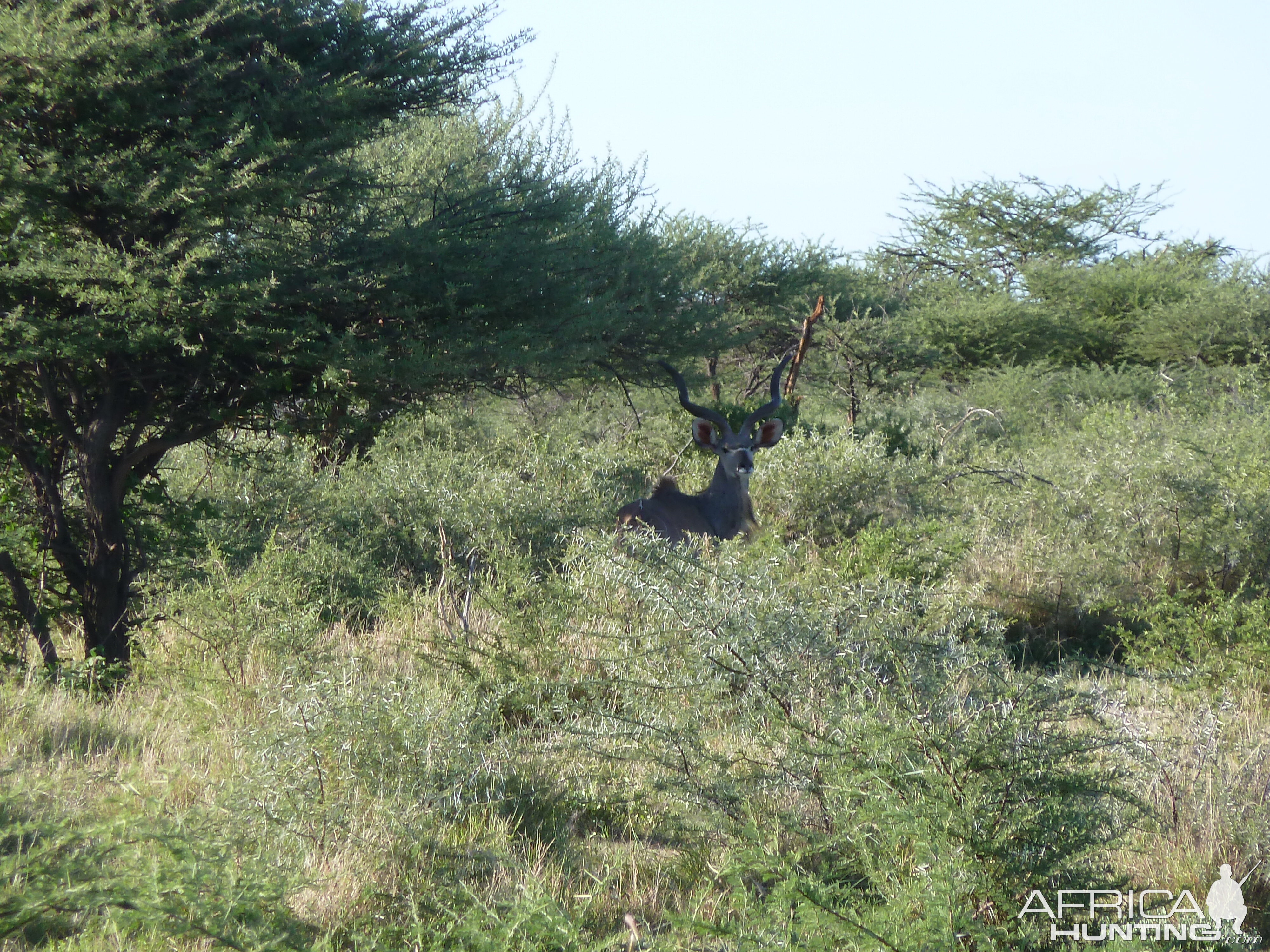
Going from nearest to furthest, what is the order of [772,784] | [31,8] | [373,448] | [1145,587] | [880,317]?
[772,784] < [31,8] < [1145,587] < [373,448] < [880,317]

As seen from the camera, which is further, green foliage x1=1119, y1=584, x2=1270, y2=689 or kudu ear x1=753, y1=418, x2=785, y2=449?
kudu ear x1=753, y1=418, x2=785, y2=449

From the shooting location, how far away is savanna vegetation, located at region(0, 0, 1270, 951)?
11.4 feet

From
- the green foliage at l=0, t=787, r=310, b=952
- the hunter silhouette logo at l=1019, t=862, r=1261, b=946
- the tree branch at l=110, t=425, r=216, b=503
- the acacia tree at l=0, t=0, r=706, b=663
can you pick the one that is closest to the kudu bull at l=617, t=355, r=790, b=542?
the acacia tree at l=0, t=0, r=706, b=663

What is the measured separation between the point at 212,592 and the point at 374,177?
8.80 ft

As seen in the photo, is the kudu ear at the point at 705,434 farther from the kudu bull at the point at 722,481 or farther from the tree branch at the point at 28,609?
the tree branch at the point at 28,609

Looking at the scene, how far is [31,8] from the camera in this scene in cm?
546

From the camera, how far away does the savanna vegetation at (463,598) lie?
11.4ft

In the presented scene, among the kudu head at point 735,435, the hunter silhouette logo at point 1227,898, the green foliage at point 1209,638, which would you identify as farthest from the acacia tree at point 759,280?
the hunter silhouette logo at point 1227,898

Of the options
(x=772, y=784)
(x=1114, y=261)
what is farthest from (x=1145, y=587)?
(x=1114, y=261)

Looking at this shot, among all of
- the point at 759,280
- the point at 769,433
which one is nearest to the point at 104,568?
the point at 769,433

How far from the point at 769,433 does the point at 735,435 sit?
33 cm

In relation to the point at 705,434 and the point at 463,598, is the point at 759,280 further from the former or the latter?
the point at 463,598

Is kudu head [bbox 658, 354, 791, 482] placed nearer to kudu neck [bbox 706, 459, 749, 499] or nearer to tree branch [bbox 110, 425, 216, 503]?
kudu neck [bbox 706, 459, 749, 499]

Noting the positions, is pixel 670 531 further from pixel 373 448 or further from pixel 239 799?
pixel 239 799
